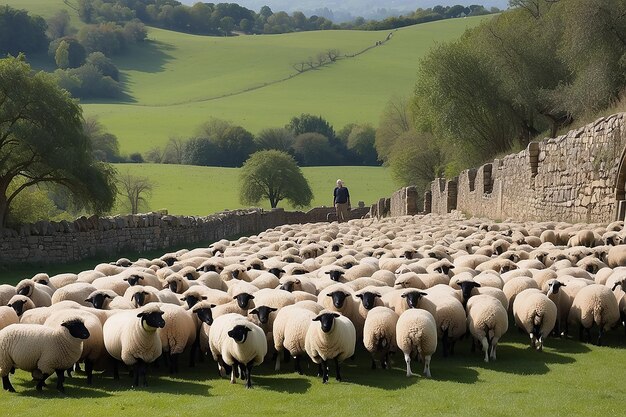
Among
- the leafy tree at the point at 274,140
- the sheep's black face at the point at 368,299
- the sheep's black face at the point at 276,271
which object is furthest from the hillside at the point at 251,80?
the sheep's black face at the point at 368,299

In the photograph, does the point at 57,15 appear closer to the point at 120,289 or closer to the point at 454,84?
the point at 454,84

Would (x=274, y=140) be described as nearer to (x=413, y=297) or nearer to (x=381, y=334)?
(x=413, y=297)

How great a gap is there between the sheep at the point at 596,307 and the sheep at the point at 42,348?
6.34 m

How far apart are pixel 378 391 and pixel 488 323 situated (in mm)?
2192

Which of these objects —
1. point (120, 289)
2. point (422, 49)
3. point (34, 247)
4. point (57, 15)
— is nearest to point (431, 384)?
point (120, 289)

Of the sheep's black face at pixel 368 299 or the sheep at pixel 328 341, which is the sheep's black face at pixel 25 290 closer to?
the sheep at pixel 328 341

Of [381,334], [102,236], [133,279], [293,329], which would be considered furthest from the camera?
[102,236]

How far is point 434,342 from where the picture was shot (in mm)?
11391

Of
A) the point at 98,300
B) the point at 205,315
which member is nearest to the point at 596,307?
the point at 205,315

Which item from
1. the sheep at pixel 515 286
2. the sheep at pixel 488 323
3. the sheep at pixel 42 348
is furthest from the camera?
the sheep at pixel 515 286

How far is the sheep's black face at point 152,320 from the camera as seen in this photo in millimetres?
11233

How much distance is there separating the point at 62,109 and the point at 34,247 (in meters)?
4.36

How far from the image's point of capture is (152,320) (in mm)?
11234

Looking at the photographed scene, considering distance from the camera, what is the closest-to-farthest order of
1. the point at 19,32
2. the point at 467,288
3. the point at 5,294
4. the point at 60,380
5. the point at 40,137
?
the point at 60,380 → the point at 467,288 → the point at 5,294 → the point at 40,137 → the point at 19,32
